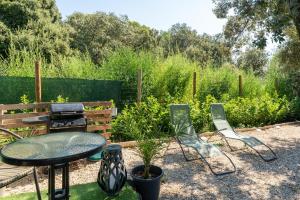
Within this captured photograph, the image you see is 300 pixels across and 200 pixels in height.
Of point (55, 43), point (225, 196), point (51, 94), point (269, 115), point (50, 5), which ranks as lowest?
point (225, 196)

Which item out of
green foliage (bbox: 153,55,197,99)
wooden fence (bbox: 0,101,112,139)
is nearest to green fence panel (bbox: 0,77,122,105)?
wooden fence (bbox: 0,101,112,139)

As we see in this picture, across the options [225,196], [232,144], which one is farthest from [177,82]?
[225,196]

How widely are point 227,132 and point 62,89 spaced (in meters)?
3.65

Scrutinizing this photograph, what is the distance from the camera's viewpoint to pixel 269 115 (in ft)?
28.2

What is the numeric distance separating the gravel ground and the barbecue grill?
0.77 m

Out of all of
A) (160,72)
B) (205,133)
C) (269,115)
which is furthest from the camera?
(269,115)

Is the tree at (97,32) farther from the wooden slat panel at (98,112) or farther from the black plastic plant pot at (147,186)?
the black plastic plant pot at (147,186)

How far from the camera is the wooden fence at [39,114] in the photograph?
4.16 m

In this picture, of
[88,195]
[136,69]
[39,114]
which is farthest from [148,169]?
[136,69]

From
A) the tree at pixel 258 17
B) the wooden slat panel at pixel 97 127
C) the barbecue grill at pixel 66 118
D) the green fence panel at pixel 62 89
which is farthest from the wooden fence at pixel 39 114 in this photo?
the tree at pixel 258 17

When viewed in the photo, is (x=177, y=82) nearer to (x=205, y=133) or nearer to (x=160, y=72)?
(x=160, y=72)

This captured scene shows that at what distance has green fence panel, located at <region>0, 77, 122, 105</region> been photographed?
523cm

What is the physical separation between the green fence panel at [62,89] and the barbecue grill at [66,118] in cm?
181

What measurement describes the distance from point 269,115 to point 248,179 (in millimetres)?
4977
